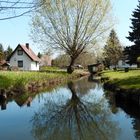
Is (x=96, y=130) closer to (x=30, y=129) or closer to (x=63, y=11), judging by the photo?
(x=30, y=129)

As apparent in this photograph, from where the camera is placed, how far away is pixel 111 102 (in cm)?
2167

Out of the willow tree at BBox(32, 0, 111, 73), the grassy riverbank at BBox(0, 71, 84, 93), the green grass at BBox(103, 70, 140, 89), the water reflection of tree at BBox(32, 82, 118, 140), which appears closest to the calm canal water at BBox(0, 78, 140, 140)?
the water reflection of tree at BBox(32, 82, 118, 140)

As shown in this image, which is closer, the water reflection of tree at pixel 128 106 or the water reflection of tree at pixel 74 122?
the water reflection of tree at pixel 74 122

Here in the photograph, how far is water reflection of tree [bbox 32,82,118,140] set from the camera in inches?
Result: 498

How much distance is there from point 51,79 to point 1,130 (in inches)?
1088

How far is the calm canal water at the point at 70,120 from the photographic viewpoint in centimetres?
1273

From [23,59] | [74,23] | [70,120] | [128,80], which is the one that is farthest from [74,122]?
[23,59]

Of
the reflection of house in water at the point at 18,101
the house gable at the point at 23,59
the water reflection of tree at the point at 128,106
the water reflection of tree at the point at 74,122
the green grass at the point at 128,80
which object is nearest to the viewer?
the water reflection of tree at the point at 74,122

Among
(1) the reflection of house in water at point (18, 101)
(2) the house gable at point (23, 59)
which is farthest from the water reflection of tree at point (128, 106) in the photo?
(2) the house gable at point (23, 59)

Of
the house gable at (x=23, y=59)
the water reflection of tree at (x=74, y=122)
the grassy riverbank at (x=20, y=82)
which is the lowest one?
the water reflection of tree at (x=74, y=122)

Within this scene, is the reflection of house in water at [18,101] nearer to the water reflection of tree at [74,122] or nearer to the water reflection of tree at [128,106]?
the water reflection of tree at [74,122]

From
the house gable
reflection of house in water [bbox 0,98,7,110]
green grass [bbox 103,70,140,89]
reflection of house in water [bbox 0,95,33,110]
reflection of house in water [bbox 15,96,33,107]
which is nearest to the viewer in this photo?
reflection of house in water [bbox 0,98,7,110]

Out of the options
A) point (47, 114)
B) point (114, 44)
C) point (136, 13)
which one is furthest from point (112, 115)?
point (114, 44)

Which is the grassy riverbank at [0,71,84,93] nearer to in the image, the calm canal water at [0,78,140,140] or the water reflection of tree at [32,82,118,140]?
the calm canal water at [0,78,140,140]
